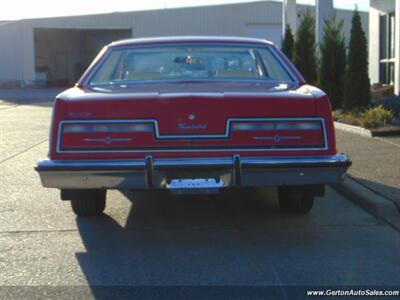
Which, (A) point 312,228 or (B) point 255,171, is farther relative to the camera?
(A) point 312,228

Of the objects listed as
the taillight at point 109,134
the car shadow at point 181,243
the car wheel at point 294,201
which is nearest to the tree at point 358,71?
the car shadow at point 181,243

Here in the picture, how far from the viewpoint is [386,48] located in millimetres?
18281

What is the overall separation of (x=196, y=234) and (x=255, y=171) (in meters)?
1.02

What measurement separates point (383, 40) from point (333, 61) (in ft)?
13.9

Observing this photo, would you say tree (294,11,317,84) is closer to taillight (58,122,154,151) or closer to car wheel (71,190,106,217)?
car wheel (71,190,106,217)

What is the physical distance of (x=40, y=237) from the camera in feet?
19.2

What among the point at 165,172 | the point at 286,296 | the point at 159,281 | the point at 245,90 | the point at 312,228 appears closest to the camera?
the point at 286,296

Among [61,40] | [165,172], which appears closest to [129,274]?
[165,172]

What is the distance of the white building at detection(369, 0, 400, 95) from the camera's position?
17.8 m

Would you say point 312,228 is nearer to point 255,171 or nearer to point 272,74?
point 255,171

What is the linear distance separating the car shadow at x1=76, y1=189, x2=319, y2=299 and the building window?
11.6m

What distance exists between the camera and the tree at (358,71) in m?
13.5

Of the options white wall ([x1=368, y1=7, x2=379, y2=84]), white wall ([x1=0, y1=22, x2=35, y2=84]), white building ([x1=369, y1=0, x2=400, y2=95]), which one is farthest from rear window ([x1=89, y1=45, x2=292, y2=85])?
white wall ([x1=0, y1=22, x2=35, y2=84])

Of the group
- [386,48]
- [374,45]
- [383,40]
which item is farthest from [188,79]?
[374,45]
